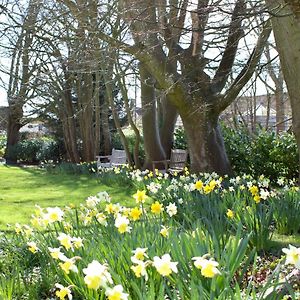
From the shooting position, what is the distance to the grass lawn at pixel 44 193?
23.1ft

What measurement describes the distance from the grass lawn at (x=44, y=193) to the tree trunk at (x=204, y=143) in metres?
1.42

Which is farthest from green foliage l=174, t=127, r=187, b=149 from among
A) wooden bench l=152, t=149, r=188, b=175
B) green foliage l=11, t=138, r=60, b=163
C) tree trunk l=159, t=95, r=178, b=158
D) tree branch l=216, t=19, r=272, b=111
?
green foliage l=11, t=138, r=60, b=163

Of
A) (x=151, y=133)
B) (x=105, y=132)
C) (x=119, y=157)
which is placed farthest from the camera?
(x=105, y=132)

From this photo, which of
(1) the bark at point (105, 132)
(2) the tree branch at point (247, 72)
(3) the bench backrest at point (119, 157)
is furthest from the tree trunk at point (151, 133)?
(1) the bark at point (105, 132)

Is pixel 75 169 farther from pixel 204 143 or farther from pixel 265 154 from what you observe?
pixel 204 143

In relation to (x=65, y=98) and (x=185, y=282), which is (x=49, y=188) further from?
(x=185, y=282)

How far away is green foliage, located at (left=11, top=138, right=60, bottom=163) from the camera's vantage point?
20469 millimetres

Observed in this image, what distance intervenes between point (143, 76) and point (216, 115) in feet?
12.5

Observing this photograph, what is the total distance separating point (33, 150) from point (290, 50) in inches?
723

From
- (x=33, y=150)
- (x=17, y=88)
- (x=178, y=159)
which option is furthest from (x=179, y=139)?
(x=33, y=150)

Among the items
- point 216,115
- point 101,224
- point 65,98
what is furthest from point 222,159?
point 65,98

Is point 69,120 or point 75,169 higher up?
point 69,120

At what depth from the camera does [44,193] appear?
9578 mm

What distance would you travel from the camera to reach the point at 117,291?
62.7 inches
